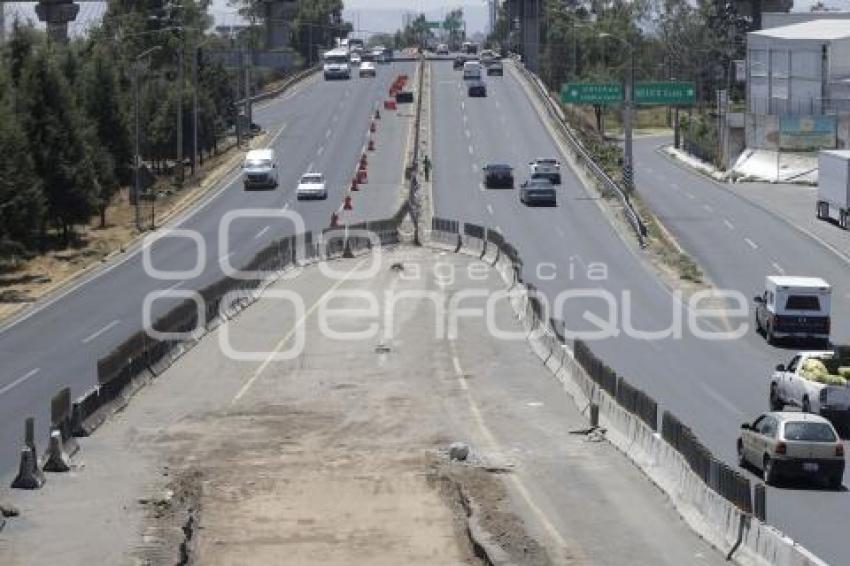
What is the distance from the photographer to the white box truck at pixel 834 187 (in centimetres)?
7406

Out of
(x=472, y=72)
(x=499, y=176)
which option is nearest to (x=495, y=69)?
(x=472, y=72)

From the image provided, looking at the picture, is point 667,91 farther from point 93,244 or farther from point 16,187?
point 16,187

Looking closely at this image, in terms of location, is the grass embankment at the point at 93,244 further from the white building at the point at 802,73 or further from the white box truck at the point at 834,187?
the white building at the point at 802,73

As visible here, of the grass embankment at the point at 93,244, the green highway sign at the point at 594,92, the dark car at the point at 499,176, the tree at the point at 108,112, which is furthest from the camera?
the green highway sign at the point at 594,92

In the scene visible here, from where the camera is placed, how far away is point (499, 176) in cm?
9206

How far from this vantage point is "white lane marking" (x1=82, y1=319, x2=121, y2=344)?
169 feet

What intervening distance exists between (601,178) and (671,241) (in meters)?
16.2

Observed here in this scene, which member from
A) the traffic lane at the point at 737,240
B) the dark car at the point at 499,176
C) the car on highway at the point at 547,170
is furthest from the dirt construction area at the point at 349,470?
the dark car at the point at 499,176

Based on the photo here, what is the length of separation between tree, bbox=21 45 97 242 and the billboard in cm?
4439

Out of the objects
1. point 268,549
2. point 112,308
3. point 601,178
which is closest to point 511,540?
point 268,549

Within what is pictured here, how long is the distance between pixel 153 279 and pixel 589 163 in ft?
115

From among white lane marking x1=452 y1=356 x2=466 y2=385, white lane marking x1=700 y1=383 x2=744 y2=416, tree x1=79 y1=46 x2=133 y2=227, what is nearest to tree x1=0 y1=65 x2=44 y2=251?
tree x1=79 y1=46 x2=133 y2=227

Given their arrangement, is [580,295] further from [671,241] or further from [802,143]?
[802,143]

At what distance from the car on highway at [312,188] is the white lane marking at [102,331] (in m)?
35.0
